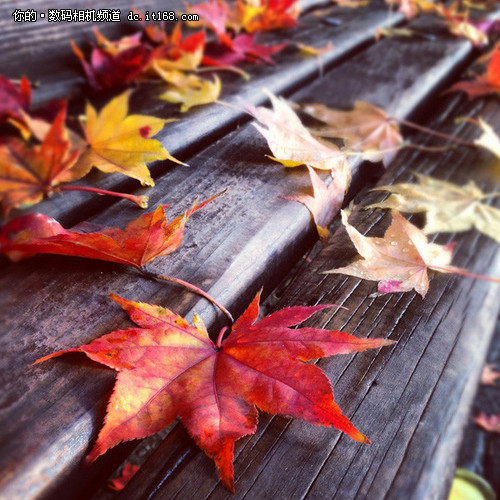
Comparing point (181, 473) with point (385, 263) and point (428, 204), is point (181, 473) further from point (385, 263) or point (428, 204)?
point (428, 204)

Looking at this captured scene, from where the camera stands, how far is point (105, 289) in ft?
2.23

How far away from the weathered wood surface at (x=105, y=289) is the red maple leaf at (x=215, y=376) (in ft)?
0.12

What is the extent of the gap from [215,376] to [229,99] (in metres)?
0.85

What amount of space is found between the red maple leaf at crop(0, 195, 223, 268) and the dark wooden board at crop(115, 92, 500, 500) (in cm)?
23

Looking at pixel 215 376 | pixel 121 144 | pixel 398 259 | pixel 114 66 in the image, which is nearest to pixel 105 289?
pixel 215 376

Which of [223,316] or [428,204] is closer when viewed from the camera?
[223,316]

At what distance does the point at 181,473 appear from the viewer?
1.76 ft

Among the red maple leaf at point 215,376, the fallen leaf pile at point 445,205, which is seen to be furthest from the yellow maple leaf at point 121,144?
the fallen leaf pile at point 445,205

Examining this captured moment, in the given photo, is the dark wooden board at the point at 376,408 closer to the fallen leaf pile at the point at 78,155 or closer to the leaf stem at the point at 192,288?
the leaf stem at the point at 192,288

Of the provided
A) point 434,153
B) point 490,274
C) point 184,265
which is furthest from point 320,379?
point 434,153

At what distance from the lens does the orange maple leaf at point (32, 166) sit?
0.77m

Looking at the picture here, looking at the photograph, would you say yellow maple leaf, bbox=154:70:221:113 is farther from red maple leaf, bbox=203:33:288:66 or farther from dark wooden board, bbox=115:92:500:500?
dark wooden board, bbox=115:92:500:500

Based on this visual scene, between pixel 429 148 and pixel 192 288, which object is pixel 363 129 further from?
pixel 192 288

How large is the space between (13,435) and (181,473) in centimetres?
20
